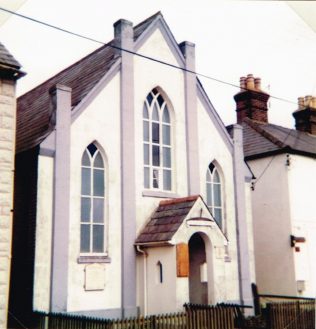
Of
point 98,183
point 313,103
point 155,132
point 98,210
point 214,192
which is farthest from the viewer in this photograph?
point 313,103

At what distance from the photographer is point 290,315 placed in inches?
613

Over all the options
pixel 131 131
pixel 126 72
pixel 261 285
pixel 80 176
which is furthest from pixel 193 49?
pixel 261 285

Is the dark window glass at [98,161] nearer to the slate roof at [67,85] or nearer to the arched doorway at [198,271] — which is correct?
the slate roof at [67,85]

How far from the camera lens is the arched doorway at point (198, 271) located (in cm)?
1769

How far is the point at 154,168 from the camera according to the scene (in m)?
18.0

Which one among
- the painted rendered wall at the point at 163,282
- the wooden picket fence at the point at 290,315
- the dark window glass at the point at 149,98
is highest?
the dark window glass at the point at 149,98

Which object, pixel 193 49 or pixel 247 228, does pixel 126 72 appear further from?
pixel 247 228

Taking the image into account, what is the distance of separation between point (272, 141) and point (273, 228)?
162 inches

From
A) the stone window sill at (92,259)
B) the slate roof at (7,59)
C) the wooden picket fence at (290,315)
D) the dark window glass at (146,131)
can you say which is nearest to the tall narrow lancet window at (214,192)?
the dark window glass at (146,131)

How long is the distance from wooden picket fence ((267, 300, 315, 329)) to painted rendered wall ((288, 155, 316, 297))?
5873 millimetres

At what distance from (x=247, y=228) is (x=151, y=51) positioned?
7.80 meters

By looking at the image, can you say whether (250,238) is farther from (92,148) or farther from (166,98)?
(92,148)

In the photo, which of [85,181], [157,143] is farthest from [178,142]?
[85,181]

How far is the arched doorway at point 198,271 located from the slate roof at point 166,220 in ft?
4.86
